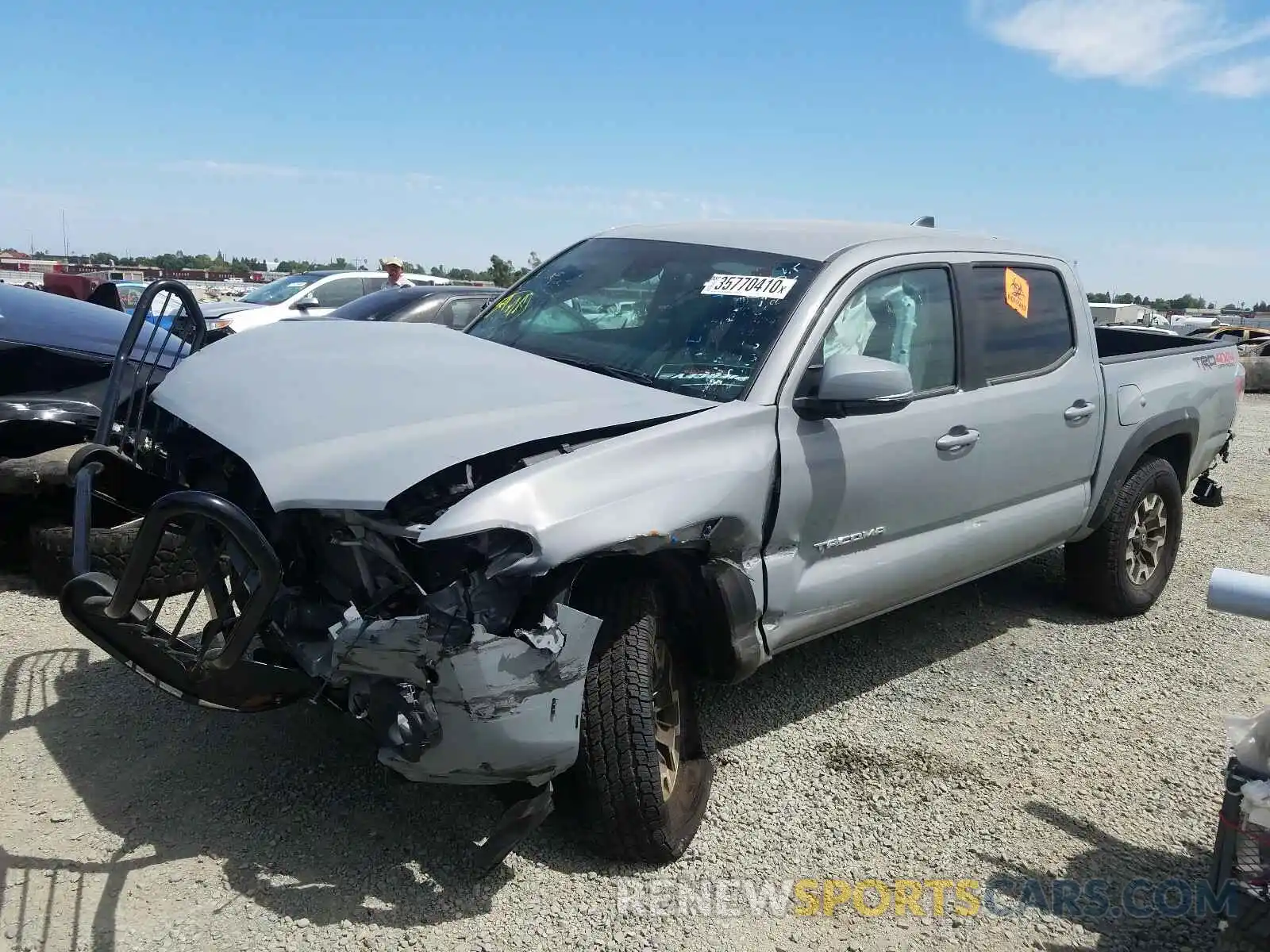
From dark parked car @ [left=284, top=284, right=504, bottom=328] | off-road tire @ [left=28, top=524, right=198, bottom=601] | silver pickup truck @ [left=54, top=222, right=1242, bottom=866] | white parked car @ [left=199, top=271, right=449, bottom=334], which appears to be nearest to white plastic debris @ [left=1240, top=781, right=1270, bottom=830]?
silver pickup truck @ [left=54, top=222, right=1242, bottom=866]

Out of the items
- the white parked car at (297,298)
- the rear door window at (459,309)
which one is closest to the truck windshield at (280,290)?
the white parked car at (297,298)

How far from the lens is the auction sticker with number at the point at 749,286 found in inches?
138

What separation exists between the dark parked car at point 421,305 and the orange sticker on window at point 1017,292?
621cm

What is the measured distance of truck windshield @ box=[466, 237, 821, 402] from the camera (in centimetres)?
335

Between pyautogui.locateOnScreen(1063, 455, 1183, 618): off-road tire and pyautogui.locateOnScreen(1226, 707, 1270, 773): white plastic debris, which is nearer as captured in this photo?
pyautogui.locateOnScreen(1226, 707, 1270, 773): white plastic debris

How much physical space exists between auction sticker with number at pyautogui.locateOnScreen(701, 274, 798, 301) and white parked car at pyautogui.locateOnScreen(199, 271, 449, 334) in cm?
960

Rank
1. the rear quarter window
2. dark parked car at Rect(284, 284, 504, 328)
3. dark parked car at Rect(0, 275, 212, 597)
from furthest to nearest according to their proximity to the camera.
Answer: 1. dark parked car at Rect(284, 284, 504, 328)
2. dark parked car at Rect(0, 275, 212, 597)
3. the rear quarter window

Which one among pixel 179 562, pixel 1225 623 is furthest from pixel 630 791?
pixel 1225 623

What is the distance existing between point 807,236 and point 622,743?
211cm

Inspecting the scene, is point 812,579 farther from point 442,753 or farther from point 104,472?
point 104,472

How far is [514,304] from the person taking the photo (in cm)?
427

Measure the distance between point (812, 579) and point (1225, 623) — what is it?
124 inches

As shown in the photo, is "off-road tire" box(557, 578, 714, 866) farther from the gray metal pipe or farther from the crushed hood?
the gray metal pipe

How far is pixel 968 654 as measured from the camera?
15.3ft
